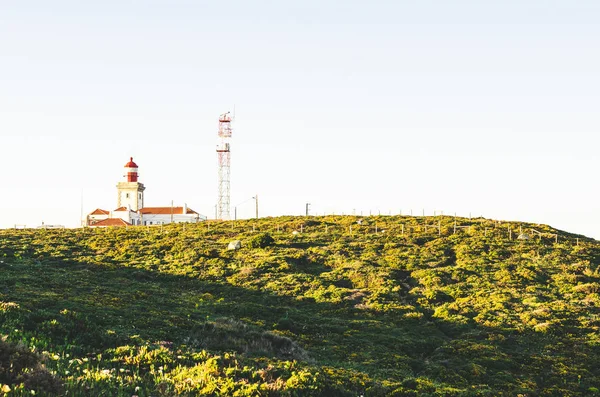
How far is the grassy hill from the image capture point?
1249 centimetres

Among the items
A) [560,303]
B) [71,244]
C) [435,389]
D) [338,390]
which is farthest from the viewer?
[71,244]

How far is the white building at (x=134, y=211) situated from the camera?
10906cm

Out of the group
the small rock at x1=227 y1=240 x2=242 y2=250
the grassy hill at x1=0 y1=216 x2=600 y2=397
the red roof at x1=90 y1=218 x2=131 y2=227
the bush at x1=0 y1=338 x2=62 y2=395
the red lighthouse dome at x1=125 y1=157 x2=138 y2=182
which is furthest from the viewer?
the red lighthouse dome at x1=125 y1=157 x2=138 y2=182

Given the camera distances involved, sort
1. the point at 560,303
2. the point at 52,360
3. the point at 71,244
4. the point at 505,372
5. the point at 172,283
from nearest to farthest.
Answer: the point at 52,360 < the point at 505,372 < the point at 560,303 < the point at 172,283 < the point at 71,244

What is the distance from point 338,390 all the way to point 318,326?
1610 centimetres

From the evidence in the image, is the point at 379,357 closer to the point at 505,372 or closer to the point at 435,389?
the point at 505,372

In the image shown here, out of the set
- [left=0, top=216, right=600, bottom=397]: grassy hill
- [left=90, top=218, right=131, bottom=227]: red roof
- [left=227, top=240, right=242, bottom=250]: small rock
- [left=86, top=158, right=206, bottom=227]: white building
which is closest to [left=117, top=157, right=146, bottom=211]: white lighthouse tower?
[left=86, top=158, right=206, bottom=227]: white building

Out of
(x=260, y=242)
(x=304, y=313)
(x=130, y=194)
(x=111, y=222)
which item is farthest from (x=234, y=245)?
(x=130, y=194)

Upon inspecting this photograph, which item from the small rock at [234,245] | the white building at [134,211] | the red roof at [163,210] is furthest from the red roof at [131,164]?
the small rock at [234,245]

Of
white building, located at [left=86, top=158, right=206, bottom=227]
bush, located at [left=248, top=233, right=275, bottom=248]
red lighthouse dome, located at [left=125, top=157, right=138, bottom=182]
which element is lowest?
bush, located at [left=248, top=233, right=275, bottom=248]

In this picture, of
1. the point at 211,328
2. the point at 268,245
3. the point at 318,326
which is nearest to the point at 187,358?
the point at 211,328

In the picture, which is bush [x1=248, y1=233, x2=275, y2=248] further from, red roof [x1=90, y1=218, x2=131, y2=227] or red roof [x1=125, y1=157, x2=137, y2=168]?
red roof [x1=125, y1=157, x2=137, y2=168]

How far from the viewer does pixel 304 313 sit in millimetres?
32125

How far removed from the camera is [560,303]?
36.1m
